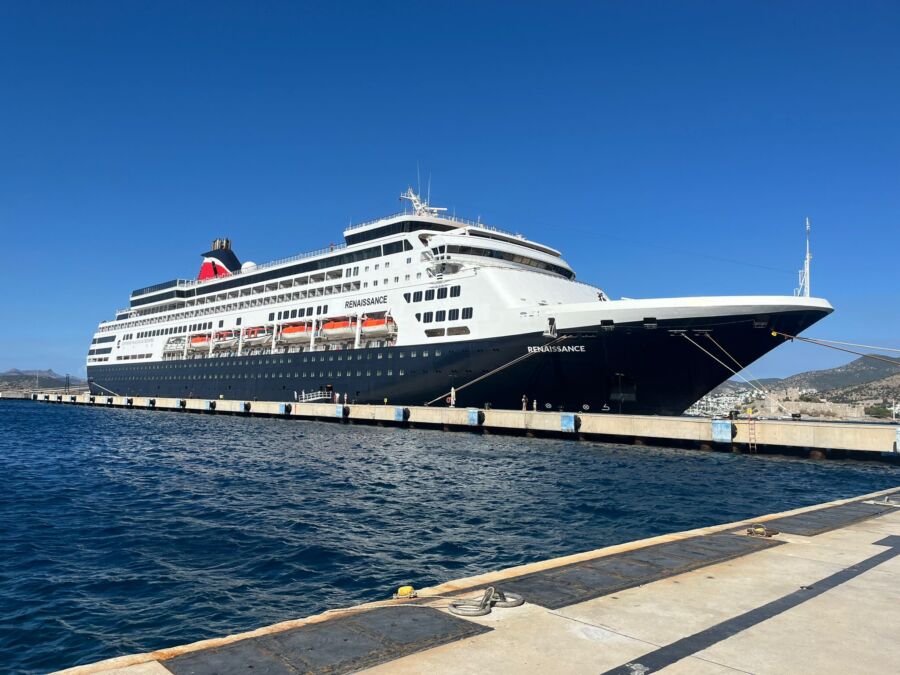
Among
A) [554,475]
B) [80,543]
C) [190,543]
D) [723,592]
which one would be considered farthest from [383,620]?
[554,475]

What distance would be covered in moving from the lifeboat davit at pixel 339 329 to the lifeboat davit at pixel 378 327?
1.51 m

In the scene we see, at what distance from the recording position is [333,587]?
907 centimetres

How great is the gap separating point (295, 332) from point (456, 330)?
1885cm

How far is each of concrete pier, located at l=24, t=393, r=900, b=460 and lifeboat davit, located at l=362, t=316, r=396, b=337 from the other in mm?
5240

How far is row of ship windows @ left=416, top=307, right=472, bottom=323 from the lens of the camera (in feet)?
117

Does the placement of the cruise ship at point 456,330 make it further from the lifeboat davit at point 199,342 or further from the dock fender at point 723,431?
the dock fender at point 723,431

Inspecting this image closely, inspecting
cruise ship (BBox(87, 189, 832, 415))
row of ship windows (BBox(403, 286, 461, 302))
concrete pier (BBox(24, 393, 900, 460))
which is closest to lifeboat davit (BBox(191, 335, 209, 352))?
cruise ship (BBox(87, 189, 832, 415))

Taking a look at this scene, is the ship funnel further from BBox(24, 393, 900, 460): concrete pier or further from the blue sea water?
the blue sea water

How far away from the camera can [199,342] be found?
63.6 m

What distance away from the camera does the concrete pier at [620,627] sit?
4.32 m

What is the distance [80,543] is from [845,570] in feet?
43.0

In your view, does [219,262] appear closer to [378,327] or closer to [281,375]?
[281,375]

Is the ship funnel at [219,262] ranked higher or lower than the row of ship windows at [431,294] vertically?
higher

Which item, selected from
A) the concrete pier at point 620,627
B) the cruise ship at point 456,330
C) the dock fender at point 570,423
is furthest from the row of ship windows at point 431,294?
the concrete pier at point 620,627
